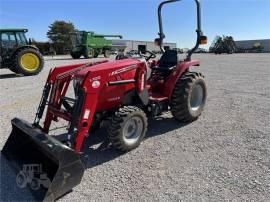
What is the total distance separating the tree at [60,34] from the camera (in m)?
59.8

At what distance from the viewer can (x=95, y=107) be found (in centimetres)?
387

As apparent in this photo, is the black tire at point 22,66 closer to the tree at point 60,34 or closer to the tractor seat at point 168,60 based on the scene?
the tractor seat at point 168,60

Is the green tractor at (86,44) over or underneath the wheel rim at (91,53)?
over

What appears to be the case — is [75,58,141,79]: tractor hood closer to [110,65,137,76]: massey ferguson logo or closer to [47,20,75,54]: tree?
[110,65,137,76]: massey ferguson logo

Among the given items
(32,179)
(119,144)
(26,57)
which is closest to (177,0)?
(119,144)

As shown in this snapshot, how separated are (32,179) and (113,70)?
1838 millimetres

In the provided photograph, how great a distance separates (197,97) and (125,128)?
244cm

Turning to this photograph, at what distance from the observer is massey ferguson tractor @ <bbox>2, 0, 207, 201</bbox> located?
10.9 ft

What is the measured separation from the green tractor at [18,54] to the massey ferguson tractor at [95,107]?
9.55m

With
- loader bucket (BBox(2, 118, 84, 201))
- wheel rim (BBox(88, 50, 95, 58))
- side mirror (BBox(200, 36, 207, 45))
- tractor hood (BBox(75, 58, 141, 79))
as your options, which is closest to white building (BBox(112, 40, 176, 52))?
side mirror (BBox(200, 36, 207, 45))

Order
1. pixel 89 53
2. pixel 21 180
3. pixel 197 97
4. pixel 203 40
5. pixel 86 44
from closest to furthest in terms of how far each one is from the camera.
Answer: pixel 21 180 → pixel 203 40 → pixel 197 97 → pixel 86 44 → pixel 89 53

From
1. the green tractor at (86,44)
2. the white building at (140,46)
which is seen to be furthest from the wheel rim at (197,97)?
the green tractor at (86,44)

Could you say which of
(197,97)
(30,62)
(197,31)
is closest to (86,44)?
(30,62)

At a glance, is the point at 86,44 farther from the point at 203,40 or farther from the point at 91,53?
the point at 203,40
